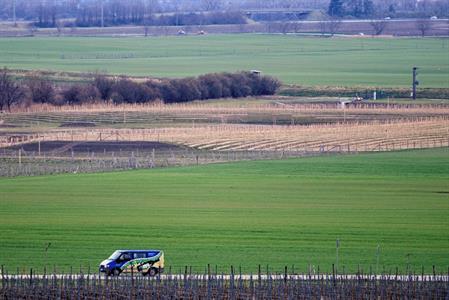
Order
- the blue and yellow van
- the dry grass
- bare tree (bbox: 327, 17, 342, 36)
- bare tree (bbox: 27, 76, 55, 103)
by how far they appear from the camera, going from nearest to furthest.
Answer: the blue and yellow van, the dry grass, bare tree (bbox: 27, 76, 55, 103), bare tree (bbox: 327, 17, 342, 36)

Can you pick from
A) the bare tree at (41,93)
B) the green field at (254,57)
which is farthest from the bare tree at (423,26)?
the bare tree at (41,93)

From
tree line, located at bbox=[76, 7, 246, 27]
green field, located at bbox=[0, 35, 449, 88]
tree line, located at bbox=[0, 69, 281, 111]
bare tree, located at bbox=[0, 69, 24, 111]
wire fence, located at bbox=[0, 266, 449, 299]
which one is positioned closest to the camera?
wire fence, located at bbox=[0, 266, 449, 299]

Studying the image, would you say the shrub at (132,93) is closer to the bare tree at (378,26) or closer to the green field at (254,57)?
the green field at (254,57)

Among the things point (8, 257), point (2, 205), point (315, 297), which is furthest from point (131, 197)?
point (315, 297)

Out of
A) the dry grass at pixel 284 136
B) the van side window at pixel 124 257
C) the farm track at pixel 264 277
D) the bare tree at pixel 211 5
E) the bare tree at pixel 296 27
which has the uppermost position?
the bare tree at pixel 211 5

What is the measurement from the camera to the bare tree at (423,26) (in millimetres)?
109875

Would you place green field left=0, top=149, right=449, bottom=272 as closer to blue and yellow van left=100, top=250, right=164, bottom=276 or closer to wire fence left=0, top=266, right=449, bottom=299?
blue and yellow van left=100, top=250, right=164, bottom=276

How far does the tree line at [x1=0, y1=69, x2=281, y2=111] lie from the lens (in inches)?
2276

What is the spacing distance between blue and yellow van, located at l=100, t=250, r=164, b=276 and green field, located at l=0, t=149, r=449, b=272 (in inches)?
19.8

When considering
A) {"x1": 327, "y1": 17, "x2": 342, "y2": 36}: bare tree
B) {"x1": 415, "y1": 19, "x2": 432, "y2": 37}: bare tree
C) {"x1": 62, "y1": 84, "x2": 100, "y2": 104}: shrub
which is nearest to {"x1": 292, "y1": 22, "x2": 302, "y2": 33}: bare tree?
{"x1": 327, "y1": 17, "x2": 342, "y2": 36}: bare tree

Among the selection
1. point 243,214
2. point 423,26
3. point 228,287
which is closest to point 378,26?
point 423,26

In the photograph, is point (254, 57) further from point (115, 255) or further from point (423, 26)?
point (115, 255)

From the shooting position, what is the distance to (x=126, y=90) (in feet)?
193

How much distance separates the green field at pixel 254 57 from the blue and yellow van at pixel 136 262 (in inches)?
1953
